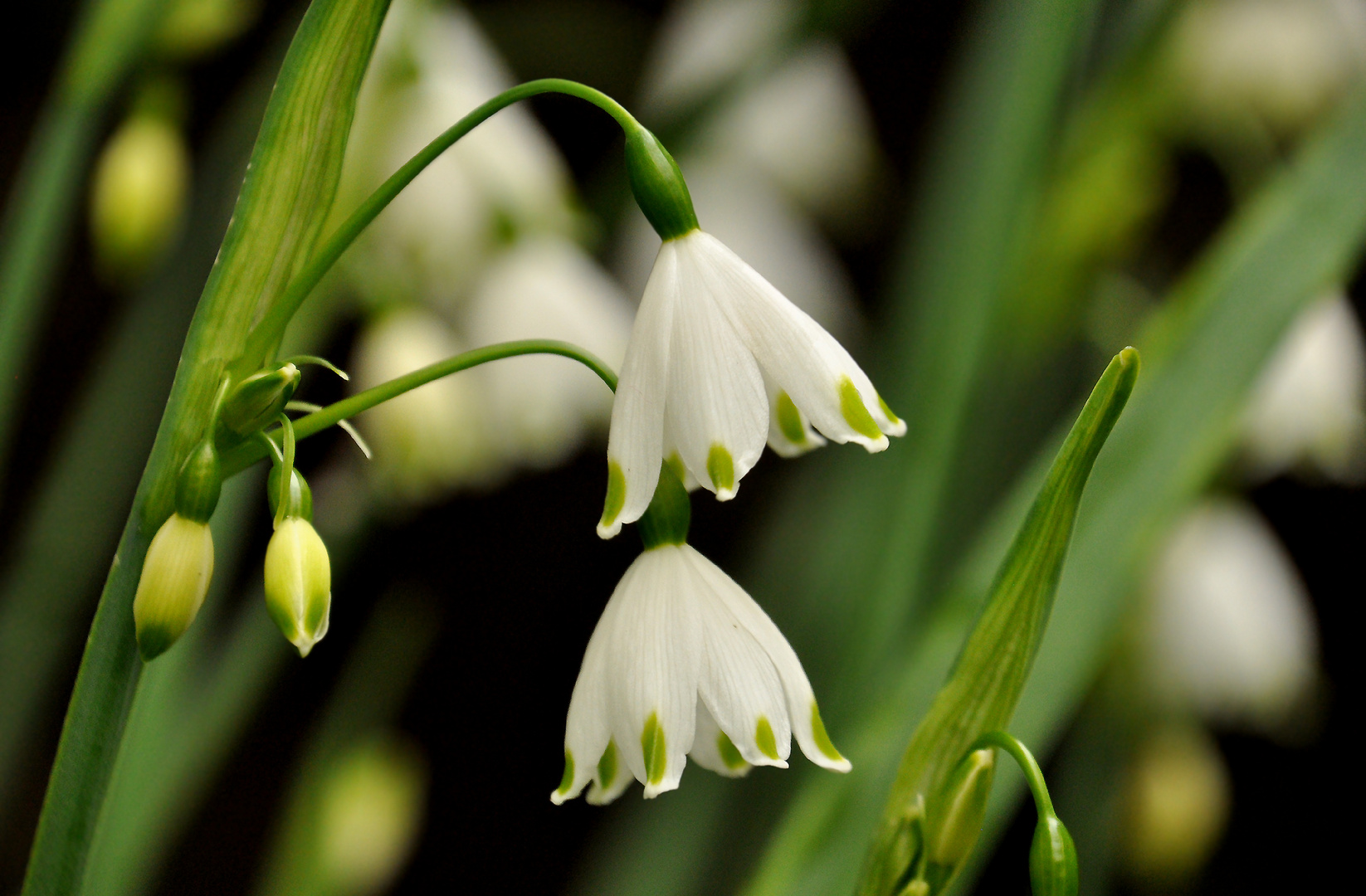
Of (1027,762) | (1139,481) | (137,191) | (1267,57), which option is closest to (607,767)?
(1027,762)

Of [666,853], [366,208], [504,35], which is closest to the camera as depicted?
[366,208]

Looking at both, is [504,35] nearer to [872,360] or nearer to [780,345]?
[872,360]

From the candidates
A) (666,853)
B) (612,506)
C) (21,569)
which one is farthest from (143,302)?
(612,506)

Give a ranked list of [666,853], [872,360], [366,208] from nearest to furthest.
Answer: [366,208] < [666,853] < [872,360]

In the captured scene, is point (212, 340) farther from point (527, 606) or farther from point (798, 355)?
point (527, 606)

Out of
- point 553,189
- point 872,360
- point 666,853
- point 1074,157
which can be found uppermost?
point 553,189

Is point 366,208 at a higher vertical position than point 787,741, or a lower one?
higher

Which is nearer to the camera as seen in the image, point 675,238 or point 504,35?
point 675,238

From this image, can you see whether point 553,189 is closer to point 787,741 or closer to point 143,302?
point 143,302
